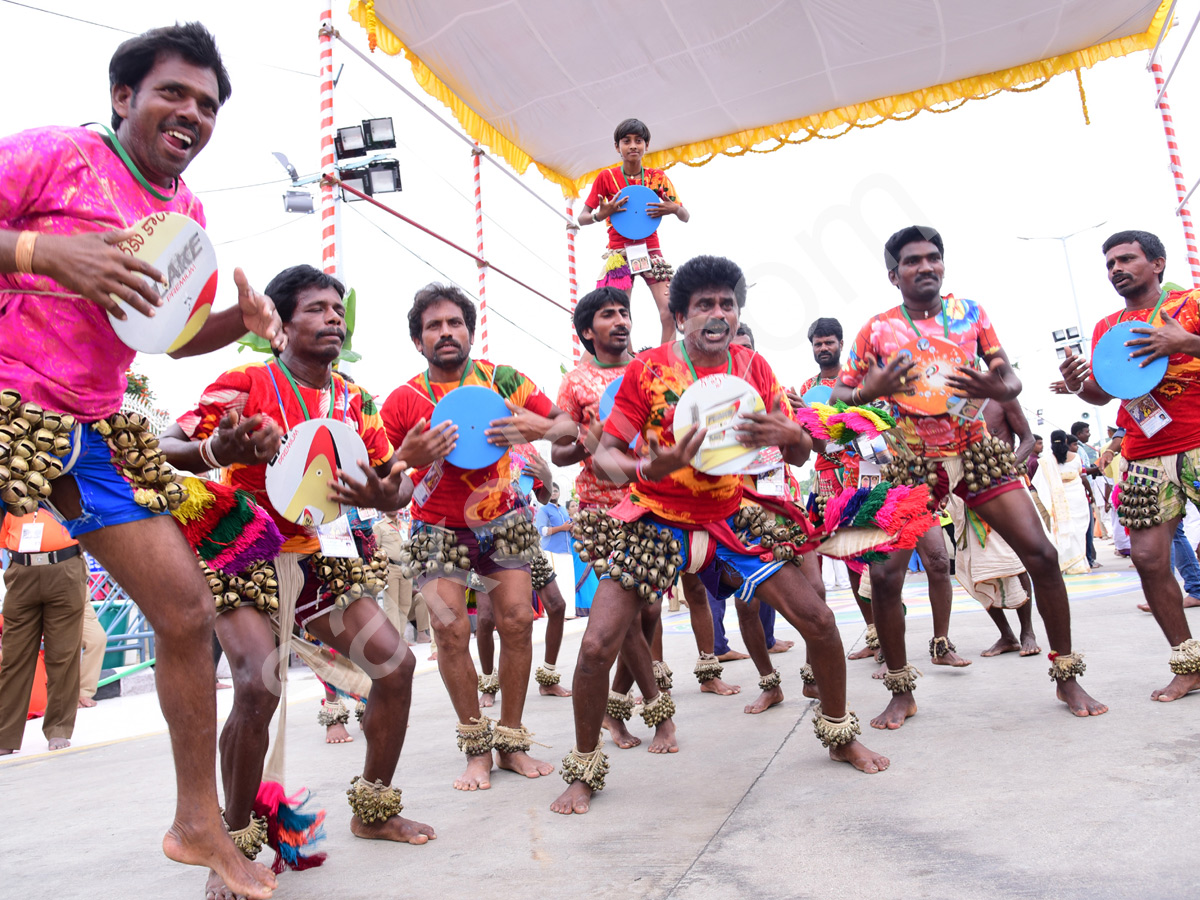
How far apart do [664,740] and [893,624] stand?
118cm

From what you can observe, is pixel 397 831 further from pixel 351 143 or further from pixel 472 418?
pixel 351 143

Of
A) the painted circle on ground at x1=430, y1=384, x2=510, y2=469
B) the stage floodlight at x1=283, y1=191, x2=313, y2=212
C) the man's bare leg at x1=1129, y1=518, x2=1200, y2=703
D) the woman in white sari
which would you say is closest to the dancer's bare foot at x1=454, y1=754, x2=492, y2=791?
the painted circle on ground at x1=430, y1=384, x2=510, y2=469

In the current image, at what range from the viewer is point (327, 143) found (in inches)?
237

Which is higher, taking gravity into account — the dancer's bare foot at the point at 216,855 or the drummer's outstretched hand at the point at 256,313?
the drummer's outstretched hand at the point at 256,313

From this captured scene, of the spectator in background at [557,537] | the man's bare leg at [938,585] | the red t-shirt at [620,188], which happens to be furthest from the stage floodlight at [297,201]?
the man's bare leg at [938,585]

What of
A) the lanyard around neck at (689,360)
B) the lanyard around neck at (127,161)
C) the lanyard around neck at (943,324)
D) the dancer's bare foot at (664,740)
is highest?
the lanyard around neck at (127,161)

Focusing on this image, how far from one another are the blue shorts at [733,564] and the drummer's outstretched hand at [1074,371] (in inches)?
71.1

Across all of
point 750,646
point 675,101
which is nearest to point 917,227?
point 750,646

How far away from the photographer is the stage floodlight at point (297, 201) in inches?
465

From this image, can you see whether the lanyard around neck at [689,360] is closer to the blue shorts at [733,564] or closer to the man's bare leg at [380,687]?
the blue shorts at [733,564]

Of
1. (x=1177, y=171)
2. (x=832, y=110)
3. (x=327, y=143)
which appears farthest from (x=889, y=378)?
(x=832, y=110)

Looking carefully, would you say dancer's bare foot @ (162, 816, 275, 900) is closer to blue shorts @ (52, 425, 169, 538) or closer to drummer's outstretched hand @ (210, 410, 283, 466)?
blue shorts @ (52, 425, 169, 538)

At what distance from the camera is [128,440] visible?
2164mm

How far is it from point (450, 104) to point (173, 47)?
20.7 ft
